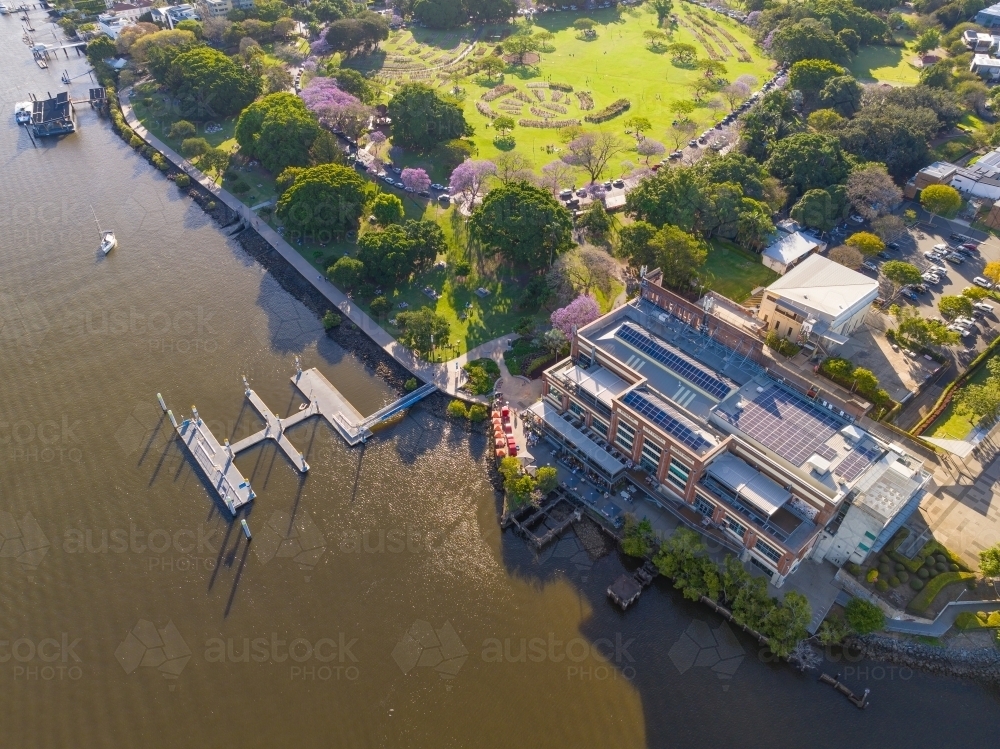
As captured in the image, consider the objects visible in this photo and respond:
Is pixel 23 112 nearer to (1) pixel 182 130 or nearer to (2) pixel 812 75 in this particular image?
(1) pixel 182 130

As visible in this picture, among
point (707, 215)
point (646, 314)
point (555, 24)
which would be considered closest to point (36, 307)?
point (646, 314)

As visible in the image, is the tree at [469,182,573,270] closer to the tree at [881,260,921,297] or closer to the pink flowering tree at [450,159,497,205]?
the pink flowering tree at [450,159,497,205]

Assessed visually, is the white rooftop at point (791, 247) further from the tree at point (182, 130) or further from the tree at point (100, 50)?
the tree at point (100, 50)

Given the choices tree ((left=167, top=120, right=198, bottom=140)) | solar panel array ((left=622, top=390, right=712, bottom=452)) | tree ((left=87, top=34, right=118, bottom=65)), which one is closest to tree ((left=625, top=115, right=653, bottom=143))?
solar panel array ((left=622, top=390, right=712, bottom=452))

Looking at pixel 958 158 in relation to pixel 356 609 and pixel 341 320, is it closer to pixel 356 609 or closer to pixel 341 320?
pixel 341 320

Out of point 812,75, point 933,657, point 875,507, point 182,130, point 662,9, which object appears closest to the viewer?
point 875,507

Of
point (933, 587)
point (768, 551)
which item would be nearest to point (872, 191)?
point (933, 587)
